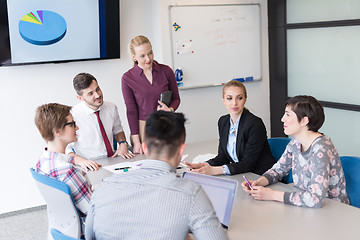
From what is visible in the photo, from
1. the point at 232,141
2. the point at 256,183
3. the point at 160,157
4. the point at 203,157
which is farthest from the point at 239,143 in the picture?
the point at 160,157

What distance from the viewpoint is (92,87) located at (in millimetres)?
3084

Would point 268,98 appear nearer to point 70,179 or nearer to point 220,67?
point 220,67

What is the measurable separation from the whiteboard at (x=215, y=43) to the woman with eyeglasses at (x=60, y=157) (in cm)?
262

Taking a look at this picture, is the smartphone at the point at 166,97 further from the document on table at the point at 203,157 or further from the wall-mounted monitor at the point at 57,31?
the wall-mounted monitor at the point at 57,31

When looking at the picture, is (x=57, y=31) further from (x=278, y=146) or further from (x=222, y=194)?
(x=222, y=194)

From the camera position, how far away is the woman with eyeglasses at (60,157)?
2.17m

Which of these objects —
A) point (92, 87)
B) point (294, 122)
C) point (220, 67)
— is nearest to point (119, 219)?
point (294, 122)

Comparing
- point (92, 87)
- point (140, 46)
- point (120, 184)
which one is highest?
point (140, 46)

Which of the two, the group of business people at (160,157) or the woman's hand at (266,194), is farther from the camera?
the woman's hand at (266,194)

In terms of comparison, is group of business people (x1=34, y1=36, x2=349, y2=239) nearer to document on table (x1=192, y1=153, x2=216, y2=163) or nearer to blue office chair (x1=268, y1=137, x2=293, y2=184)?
document on table (x1=192, y1=153, x2=216, y2=163)

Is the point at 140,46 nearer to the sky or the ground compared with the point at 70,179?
nearer to the sky

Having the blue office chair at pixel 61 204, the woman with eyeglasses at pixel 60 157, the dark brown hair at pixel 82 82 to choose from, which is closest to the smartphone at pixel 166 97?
the dark brown hair at pixel 82 82

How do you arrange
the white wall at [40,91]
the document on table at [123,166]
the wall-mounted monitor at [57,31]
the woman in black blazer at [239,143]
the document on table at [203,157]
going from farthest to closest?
the white wall at [40,91] → the wall-mounted monitor at [57,31] → the document on table at [203,157] → the document on table at [123,166] → the woman in black blazer at [239,143]

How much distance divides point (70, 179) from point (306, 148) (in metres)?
1.23
